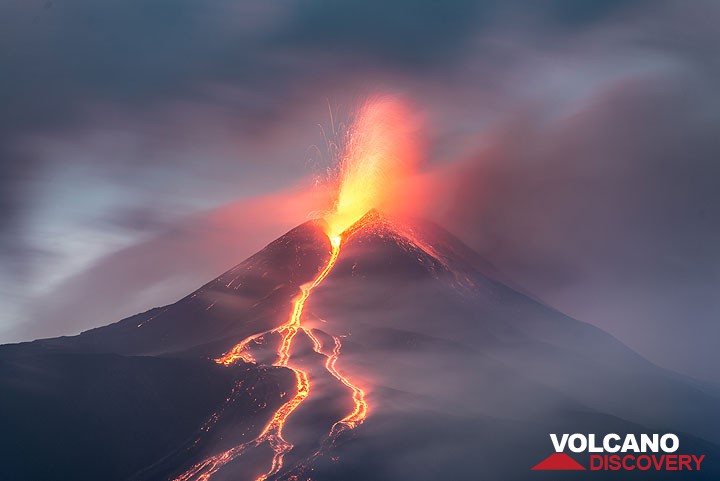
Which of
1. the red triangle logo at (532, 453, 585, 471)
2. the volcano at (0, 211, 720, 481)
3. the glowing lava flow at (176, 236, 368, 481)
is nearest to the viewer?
the red triangle logo at (532, 453, 585, 471)

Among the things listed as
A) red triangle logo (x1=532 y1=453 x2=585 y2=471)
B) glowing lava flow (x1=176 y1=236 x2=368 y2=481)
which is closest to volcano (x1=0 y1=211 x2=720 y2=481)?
glowing lava flow (x1=176 y1=236 x2=368 y2=481)

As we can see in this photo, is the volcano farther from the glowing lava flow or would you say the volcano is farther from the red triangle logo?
the red triangle logo

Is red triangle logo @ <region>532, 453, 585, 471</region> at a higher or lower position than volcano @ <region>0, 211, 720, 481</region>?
lower

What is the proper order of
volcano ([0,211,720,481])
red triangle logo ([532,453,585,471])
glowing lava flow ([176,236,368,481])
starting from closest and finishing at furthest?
red triangle logo ([532,453,585,471]), glowing lava flow ([176,236,368,481]), volcano ([0,211,720,481])

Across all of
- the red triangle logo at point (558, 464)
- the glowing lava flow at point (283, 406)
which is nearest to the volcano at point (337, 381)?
the glowing lava flow at point (283, 406)

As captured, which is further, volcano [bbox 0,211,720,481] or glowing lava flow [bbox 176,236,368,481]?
volcano [bbox 0,211,720,481]

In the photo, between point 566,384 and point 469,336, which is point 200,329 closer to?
point 469,336

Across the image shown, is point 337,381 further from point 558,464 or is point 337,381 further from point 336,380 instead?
point 558,464
